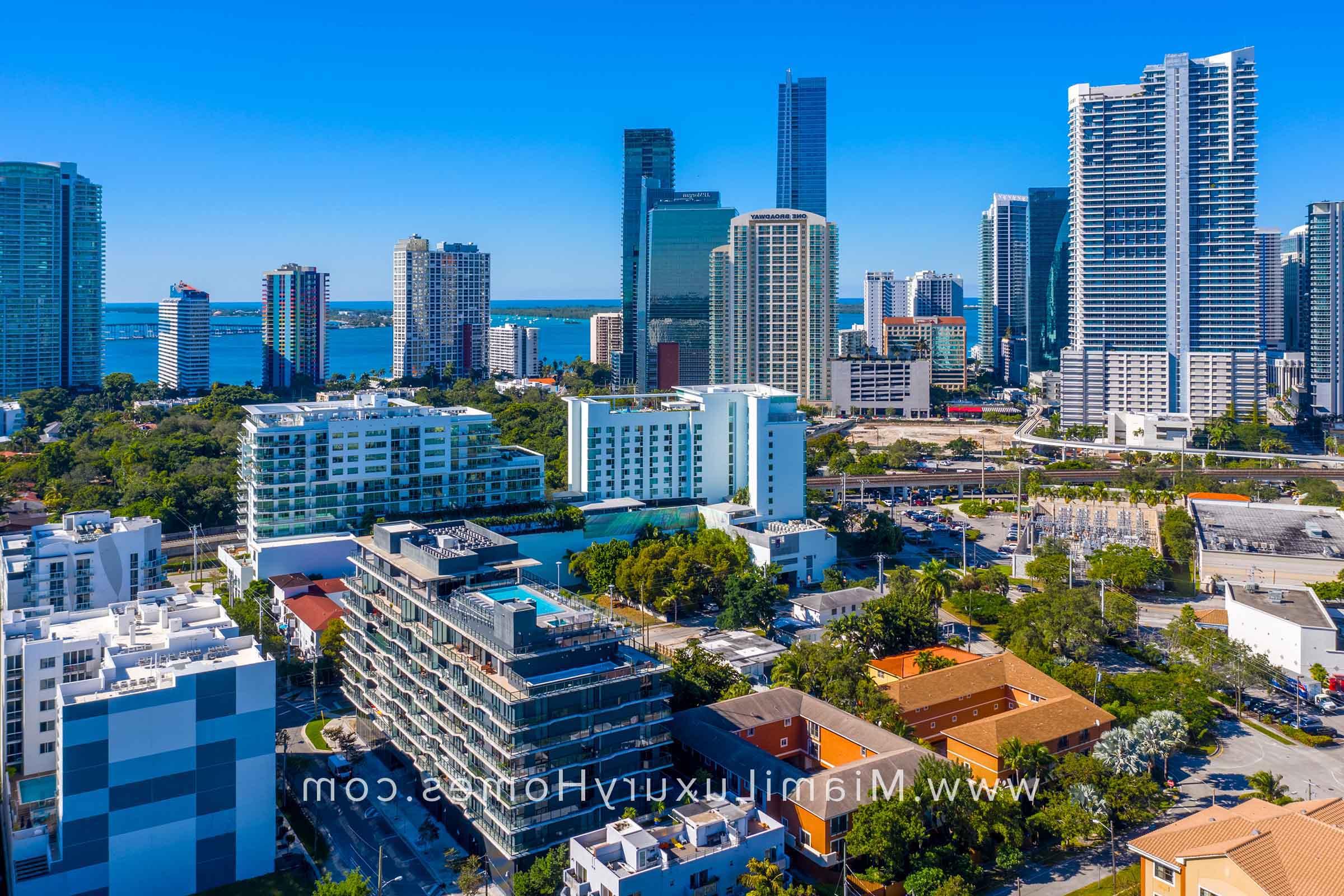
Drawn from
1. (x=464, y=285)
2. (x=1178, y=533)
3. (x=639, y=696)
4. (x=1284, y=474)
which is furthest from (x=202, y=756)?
(x=464, y=285)

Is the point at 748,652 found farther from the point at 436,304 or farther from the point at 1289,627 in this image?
the point at 436,304

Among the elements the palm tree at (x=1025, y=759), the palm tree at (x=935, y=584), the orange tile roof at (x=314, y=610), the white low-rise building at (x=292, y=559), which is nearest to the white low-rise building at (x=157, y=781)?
the orange tile roof at (x=314, y=610)

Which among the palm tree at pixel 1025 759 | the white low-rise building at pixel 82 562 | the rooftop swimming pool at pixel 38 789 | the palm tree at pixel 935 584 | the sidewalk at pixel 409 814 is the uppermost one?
the white low-rise building at pixel 82 562

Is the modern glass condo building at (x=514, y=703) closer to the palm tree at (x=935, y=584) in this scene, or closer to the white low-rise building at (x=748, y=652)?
the white low-rise building at (x=748, y=652)

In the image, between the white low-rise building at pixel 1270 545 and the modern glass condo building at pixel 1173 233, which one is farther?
the modern glass condo building at pixel 1173 233

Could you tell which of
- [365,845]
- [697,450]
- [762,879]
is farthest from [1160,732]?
[697,450]

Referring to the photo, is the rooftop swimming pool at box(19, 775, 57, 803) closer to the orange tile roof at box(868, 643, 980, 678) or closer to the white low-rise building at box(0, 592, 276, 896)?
the white low-rise building at box(0, 592, 276, 896)
